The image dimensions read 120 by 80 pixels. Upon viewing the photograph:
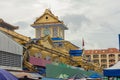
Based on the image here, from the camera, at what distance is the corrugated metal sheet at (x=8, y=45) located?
2262 centimetres

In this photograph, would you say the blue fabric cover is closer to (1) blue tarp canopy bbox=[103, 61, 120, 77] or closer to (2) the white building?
(1) blue tarp canopy bbox=[103, 61, 120, 77]

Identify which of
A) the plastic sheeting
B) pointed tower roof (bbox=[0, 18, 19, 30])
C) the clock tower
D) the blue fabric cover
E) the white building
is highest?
the clock tower

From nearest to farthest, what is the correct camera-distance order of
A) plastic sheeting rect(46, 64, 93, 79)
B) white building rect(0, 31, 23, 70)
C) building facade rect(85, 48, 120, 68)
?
white building rect(0, 31, 23, 70) < plastic sheeting rect(46, 64, 93, 79) < building facade rect(85, 48, 120, 68)

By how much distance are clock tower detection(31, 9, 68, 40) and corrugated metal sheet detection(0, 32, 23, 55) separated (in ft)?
118

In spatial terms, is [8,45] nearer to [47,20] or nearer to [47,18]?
[47,18]

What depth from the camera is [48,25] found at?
63.2 m

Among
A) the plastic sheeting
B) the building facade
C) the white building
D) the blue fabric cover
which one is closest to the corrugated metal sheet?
the white building

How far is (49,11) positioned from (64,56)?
58.4ft

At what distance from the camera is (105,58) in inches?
5546

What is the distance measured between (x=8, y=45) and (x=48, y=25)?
3949cm

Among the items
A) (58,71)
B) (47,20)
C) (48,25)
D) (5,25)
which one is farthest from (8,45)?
(48,25)

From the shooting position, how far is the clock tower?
62094mm

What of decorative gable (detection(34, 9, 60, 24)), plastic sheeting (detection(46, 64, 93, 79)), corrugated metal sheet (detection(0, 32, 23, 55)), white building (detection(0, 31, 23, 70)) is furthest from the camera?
decorative gable (detection(34, 9, 60, 24))

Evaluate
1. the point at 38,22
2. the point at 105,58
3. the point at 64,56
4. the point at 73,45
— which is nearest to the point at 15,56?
the point at 64,56
